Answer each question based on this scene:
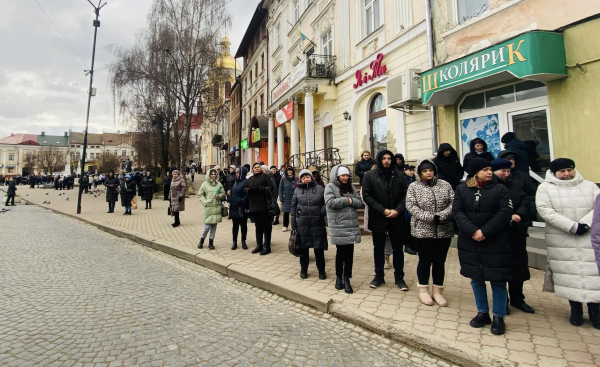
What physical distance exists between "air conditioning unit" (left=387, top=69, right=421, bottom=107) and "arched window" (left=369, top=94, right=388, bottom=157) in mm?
2338

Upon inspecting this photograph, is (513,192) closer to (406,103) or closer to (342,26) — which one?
(406,103)

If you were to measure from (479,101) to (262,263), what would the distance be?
643cm

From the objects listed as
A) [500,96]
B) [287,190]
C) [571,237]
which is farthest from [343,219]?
[500,96]

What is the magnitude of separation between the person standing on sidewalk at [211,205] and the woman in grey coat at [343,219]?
3.74m

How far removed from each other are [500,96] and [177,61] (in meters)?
20.9

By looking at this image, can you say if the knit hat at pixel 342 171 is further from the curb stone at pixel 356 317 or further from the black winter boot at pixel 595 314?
the black winter boot at pixel 595 314

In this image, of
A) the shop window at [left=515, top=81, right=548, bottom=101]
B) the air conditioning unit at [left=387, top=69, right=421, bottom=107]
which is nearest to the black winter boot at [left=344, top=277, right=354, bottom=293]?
the shop window at [left=515, top=81, right=548, bottom=101]

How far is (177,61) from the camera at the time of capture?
2267 cm

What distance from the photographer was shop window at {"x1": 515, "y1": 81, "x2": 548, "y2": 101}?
6.70 m

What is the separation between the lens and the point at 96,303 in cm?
420

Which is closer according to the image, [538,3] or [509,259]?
[509,259]

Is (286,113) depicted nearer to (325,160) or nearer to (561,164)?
(325,160)

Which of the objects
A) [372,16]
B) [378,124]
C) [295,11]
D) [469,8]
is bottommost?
[378,124]

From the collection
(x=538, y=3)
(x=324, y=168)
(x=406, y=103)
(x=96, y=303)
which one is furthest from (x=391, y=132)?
(x=96, y=303)
